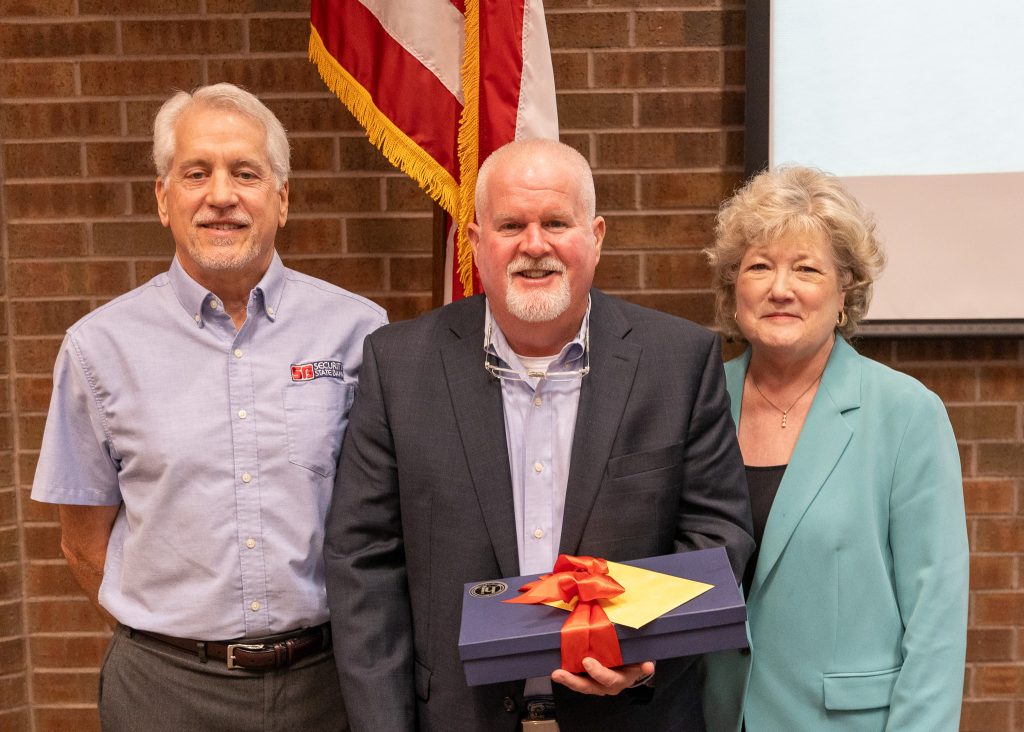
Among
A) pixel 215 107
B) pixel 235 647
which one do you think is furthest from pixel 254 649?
pixel 215 107

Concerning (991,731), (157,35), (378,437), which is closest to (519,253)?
(378,437)

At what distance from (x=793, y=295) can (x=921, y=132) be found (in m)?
1.14

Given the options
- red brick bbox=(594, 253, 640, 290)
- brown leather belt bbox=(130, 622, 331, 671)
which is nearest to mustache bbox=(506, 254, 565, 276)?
brown leather belt bbox=(130, 622, 331, 671)

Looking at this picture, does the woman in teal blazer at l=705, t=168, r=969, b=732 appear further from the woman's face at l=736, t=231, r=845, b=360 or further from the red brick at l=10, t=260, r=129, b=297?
the red brick at l=10, t=260, r=129, b=297

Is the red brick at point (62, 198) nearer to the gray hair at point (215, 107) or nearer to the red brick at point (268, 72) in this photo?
the red brick at point (268, 72)

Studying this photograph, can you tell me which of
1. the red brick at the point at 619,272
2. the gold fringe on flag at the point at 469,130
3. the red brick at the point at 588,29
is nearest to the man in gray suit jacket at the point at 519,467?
the gold fringe on flag at the point at 469,130

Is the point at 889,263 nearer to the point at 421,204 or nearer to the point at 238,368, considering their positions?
the point at 421,204

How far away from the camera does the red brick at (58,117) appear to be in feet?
9.16

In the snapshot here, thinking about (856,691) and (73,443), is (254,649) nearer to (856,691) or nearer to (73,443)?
(73,443)

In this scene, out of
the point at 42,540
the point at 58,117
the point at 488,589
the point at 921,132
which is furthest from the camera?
the point at 42,540

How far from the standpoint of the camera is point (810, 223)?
190 centimetres

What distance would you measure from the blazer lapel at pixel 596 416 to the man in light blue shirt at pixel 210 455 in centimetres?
51

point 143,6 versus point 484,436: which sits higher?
point 143,6

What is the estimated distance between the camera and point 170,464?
1786 millimetres
